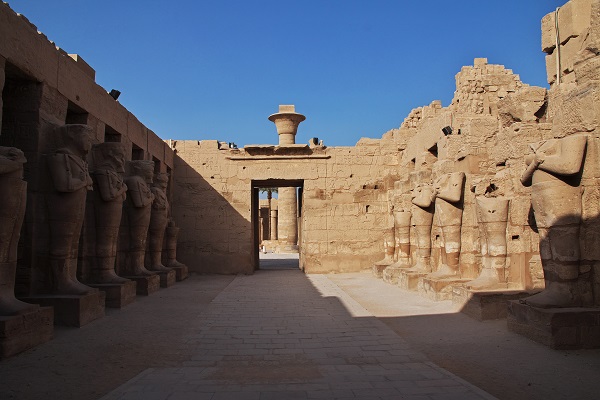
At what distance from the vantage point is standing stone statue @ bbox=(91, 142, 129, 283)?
23.8ft

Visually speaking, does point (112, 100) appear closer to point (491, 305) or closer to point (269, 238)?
point (491, 305)

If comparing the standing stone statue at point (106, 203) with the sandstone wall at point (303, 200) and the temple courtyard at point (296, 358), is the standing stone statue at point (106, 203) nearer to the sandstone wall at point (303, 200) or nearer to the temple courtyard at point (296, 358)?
the temple courtyard at point (296, 358)

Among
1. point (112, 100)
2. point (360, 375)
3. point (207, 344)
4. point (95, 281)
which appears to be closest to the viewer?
point (360, 375)

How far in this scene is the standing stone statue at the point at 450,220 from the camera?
8.05 meters

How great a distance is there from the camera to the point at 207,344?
521 cm

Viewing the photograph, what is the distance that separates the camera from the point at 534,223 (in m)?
6.25

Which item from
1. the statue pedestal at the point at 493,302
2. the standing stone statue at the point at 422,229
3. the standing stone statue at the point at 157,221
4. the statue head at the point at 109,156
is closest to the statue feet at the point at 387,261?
the standing stone statue at the point at 422,229

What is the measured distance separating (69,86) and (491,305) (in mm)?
6662

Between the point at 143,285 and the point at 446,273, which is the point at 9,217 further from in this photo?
the point at 446,273

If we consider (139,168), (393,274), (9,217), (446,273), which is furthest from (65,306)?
(393,274)

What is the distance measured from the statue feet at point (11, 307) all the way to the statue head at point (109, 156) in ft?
9.86

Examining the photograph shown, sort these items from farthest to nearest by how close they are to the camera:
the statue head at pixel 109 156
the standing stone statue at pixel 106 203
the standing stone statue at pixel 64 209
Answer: the statue head at pixel 109 156 → the standing stone statue at pixel 106 203 → the standing stone statue at pixel 64 209

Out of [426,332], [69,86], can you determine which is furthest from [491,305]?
[69,86]

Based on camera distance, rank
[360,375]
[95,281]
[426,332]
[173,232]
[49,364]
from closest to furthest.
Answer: [360,375]
[49,364]
[426,332]
[95,281]
[173,232]
